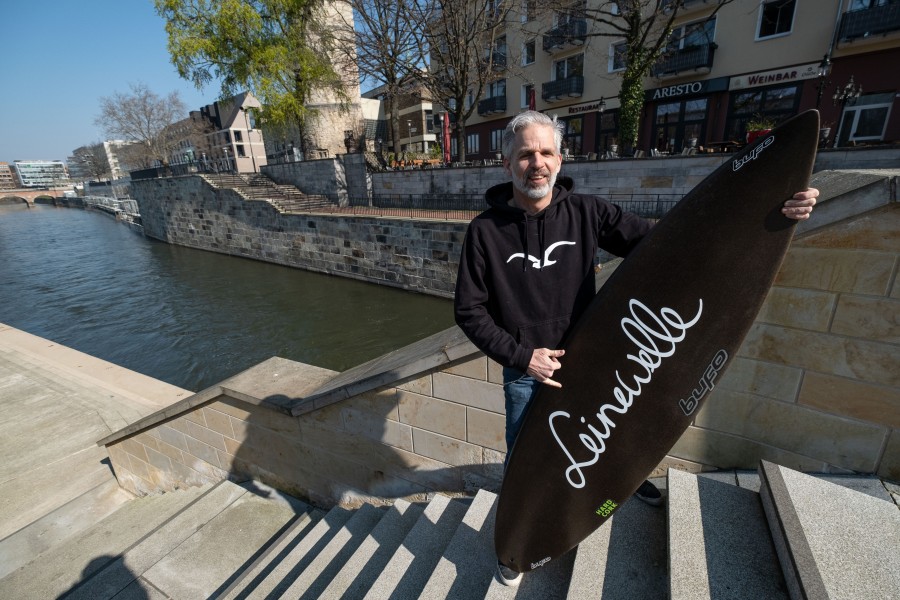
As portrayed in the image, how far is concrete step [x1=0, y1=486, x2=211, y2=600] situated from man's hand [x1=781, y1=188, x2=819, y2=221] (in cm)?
570

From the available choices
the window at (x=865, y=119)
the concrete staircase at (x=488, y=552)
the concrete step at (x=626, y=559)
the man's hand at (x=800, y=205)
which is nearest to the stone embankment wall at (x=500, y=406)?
the concrete staircase at (x=488, y=552)

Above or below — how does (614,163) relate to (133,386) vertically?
above

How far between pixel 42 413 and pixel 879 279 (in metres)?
10.2

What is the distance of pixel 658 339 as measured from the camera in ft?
5.09

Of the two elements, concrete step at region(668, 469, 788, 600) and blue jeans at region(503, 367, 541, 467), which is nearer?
concrete step at region(668, 469, 788, 600)

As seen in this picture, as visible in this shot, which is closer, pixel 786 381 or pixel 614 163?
pixel 786 381

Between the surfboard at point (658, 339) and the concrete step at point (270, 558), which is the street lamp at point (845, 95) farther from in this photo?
the concrete step at point (270, 558)

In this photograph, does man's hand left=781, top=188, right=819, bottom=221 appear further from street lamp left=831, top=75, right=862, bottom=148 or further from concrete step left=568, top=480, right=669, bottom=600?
street lamp left=831, top=75, right=862, bottom=148

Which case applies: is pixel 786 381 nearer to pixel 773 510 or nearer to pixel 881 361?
pixel 881 361

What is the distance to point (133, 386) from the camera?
276 inches

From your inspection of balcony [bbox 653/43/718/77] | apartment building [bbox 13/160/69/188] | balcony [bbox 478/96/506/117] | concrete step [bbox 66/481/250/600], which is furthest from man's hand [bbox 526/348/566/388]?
apartment building [bbox 13/160/69/188]

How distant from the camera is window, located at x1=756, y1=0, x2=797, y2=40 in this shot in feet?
45.6

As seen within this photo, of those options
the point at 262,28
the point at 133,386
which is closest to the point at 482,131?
the point at 262,28

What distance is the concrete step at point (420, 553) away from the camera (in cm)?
225
